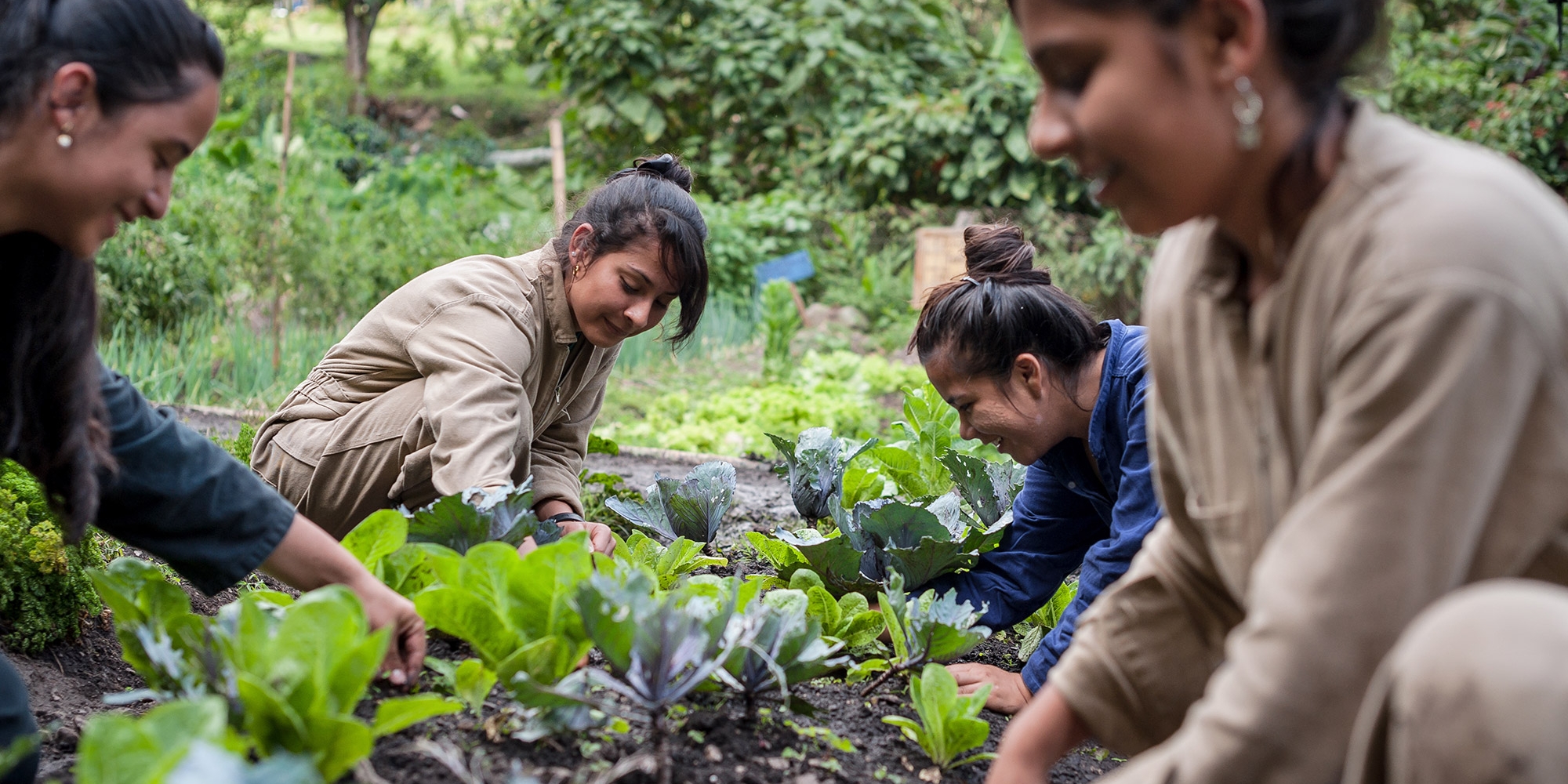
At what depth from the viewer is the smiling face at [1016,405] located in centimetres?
249

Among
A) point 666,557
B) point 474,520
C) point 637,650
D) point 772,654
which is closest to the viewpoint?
point 637,650

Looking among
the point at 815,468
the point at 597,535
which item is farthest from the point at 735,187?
the point at 597,535

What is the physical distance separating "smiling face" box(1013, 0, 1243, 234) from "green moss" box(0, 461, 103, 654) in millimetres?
1984

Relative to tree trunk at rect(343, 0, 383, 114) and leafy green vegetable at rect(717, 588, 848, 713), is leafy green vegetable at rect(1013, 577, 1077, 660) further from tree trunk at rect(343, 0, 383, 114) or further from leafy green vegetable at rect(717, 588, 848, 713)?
tree trunk at rect(343, 0, 383, 114)

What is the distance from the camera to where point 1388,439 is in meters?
0.99

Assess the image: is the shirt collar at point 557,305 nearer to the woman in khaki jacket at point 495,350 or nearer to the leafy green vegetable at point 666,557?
the woman in khaki jacket at point 495,350

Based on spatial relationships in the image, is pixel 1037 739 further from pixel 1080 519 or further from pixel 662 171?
pixel 662 171

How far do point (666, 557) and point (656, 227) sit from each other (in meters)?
0.83

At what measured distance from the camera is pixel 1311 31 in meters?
1.11

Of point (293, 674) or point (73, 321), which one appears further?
point (73, 321)

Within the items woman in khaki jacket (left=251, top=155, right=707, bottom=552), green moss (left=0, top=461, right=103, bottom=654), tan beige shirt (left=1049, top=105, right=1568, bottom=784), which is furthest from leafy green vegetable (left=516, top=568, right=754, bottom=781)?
green moss (left=0, top=461, right=103, bottom=654)

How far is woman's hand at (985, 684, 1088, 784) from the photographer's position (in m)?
1.44

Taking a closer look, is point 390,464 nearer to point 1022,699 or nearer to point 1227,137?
point 1022,699

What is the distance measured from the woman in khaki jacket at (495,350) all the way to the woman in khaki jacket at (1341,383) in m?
1.59
